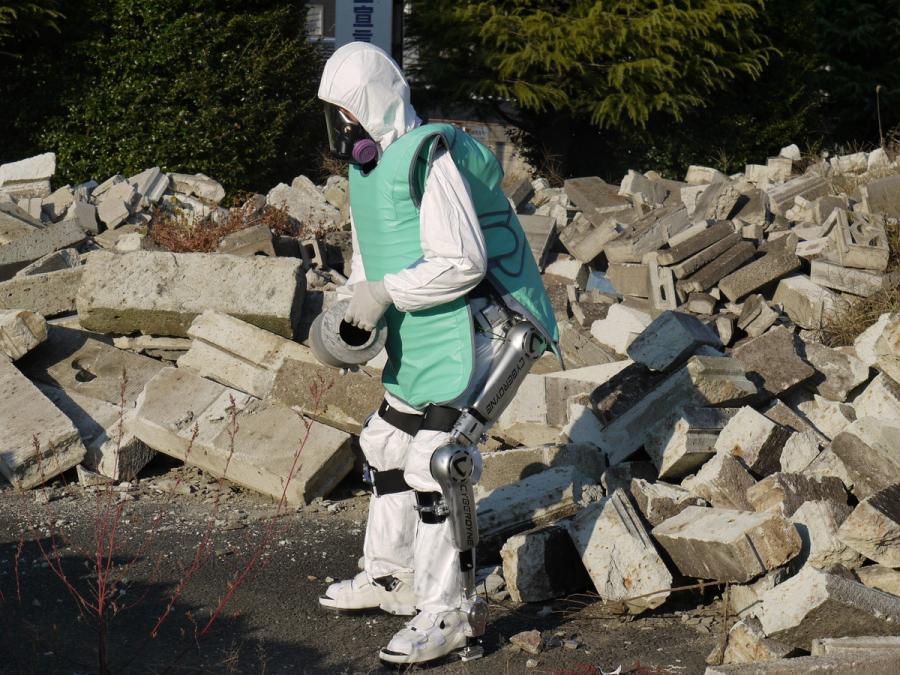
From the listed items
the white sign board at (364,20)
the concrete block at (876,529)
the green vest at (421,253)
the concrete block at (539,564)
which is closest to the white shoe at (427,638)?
the concrete block at (539,564)

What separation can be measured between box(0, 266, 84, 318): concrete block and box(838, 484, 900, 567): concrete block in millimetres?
4945

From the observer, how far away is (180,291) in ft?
21.4

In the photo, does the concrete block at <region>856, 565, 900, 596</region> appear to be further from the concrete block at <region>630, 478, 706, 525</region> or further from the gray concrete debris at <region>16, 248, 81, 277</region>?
the gray concrete debris at <region>16, 248, 81, 277</region>

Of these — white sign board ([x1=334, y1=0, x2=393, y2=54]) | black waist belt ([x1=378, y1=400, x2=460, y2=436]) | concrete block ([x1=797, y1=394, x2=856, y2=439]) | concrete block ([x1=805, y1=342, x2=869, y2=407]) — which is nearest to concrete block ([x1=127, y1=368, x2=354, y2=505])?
black waist belt ([x1=378, y1=400, x2=460, y2=436])

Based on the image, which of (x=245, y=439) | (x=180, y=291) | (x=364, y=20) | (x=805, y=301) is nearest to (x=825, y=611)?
(x=245, y=439)

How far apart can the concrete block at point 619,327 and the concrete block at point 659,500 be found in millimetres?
1806

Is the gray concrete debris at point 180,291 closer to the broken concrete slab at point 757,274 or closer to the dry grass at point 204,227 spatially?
the dry grass at point 204,227

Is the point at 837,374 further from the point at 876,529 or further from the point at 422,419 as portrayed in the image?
the point at 422,419

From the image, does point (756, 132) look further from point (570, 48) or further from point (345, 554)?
point (345, 554)

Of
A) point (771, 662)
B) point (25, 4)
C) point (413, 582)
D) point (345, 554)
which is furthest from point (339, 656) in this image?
point (25, 4)

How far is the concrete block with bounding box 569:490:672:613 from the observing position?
4.12 metres

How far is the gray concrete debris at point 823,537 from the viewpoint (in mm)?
4066

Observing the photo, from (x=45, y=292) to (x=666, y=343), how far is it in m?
3.90

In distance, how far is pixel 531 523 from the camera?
4805 mm
